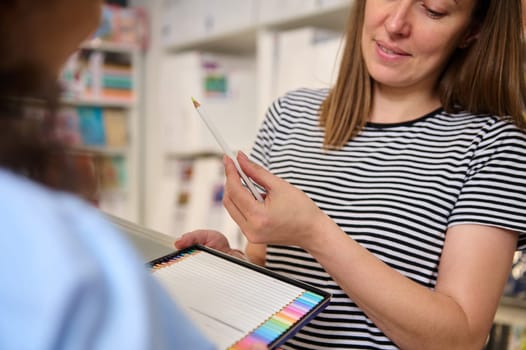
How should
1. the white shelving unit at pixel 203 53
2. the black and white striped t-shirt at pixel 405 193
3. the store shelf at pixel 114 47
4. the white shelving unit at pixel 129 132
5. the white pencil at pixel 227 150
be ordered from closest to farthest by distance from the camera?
the white pencil at pixel 227 150 < the black and white striped t-shirt at pixel 405 193 < the white shelving unit at pixel 203 53 < the store shelf at pixel 114 47 < the white shelving unit at pixel 129 132

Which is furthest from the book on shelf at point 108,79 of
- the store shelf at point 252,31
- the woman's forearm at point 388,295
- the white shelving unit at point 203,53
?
the woman's forearm at point 388,295

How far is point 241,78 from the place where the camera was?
2654mm

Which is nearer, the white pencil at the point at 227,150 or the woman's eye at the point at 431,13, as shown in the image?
the white pencil at the point at 227,150

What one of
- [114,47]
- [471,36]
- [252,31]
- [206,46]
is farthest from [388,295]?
[114,47]

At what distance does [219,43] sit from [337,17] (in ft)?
2.80

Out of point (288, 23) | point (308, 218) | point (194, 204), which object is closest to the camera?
point (308, 218)

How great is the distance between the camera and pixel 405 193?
2.53 feet

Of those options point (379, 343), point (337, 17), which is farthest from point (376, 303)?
point (337, 17)

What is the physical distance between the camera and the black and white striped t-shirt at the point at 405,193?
28.7 inches

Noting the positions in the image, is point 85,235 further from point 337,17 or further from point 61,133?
point 337,17

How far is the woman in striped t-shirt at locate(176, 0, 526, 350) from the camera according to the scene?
654mm

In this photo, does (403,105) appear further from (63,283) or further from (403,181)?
(63,283)

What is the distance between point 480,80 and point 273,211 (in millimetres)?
443

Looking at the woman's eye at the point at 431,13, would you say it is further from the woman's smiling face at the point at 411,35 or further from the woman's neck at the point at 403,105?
the woman's neck at the point at 403,105
